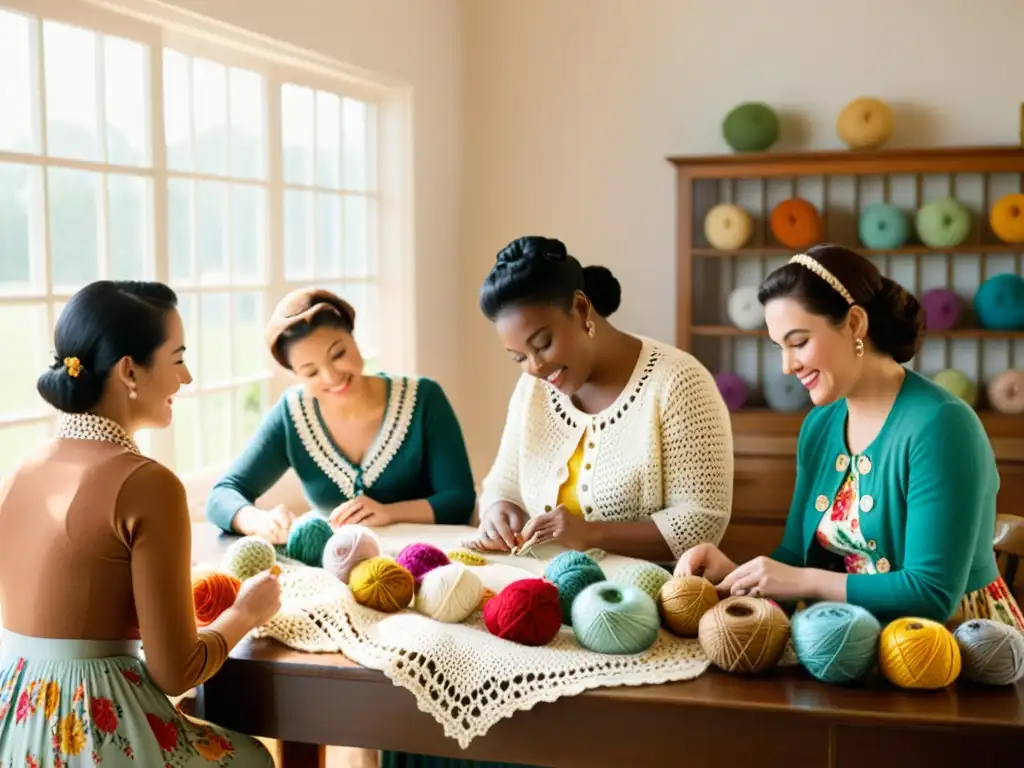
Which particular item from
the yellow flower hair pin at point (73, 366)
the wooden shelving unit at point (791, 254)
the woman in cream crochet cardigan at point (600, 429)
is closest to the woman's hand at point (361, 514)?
the woman in cream crochet cardigan at point (600, 429)

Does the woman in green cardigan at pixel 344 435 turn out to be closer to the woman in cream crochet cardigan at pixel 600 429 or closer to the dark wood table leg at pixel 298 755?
the woman in cream crochet cardigan at pixel 600 429

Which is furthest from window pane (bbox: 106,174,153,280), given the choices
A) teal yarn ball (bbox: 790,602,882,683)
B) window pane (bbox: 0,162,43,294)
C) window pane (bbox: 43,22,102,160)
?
teal yarn ball (bbox: 790,602,882,683)

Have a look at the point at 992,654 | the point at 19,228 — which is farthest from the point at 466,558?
the point at 19,228

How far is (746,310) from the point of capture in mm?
4629

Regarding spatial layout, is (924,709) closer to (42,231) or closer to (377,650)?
(377,650)

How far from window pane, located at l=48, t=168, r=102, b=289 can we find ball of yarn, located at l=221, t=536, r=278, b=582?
113 centimetres

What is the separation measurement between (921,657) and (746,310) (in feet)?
10.5

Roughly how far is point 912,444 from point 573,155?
3.50 meters

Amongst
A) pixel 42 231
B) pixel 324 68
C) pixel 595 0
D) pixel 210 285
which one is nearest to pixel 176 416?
pixel 210 285

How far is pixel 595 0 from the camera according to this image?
16.3ft

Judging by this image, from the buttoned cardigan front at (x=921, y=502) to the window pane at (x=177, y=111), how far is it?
2063 millimetres

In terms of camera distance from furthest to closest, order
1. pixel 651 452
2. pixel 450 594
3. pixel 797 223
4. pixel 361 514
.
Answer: pixel 797 223, pixel 361 514, pixel 651 452, pixel 450 594

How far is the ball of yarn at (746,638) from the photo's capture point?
1549 mm

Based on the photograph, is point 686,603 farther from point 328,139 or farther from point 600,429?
point 328,139
